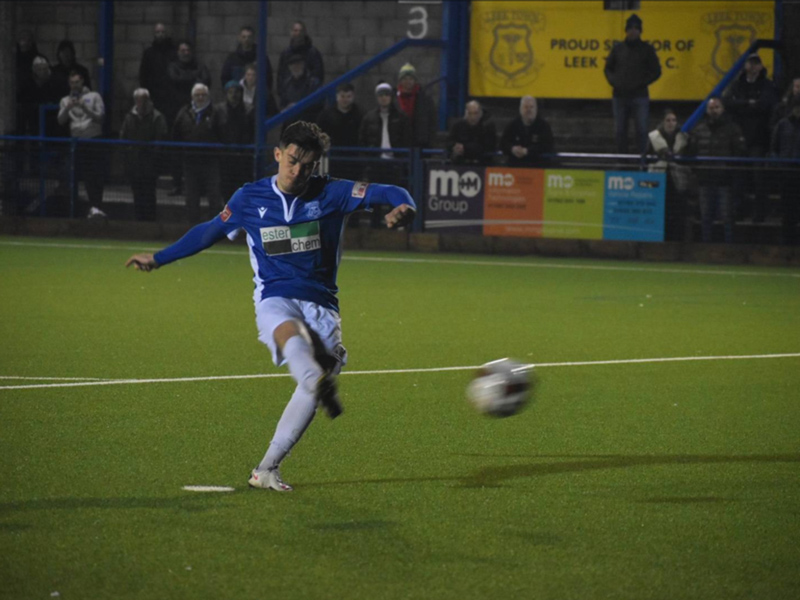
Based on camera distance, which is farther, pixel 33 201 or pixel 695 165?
pixel 33 201

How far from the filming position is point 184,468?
703cm

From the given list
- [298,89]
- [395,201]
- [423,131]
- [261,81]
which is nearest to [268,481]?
[395,201]

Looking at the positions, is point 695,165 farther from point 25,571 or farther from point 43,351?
point 25,571

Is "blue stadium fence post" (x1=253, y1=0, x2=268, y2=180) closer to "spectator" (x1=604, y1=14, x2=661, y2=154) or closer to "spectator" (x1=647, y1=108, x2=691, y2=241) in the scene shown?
"spectator" (x1=604, y1=14, x2=661, y2=154)

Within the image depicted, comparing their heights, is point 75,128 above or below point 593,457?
above

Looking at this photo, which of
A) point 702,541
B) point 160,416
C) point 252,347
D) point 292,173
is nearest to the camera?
point 702,541

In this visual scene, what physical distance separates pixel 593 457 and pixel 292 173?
2315mm

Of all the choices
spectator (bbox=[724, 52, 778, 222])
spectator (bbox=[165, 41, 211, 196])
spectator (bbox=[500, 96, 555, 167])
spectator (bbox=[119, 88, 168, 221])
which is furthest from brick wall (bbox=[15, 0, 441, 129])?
spectator (bbox=[724, 52, 778, 222])

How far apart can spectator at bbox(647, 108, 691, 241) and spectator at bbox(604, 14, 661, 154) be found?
22.5 inches

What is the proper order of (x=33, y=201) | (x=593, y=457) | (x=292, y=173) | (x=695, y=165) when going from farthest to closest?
(x=33, y=201) → (x=695, y=165) → (x=593, y=457) → (x=292, y=173)

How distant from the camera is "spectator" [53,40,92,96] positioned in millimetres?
23703

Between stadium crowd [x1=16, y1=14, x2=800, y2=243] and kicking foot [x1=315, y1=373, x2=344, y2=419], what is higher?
stadium crowd [x1=16, y1=14, x2=800, y2=243]

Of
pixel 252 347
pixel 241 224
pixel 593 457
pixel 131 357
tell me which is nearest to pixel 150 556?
pixel 241 224

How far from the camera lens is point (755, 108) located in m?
20.2
